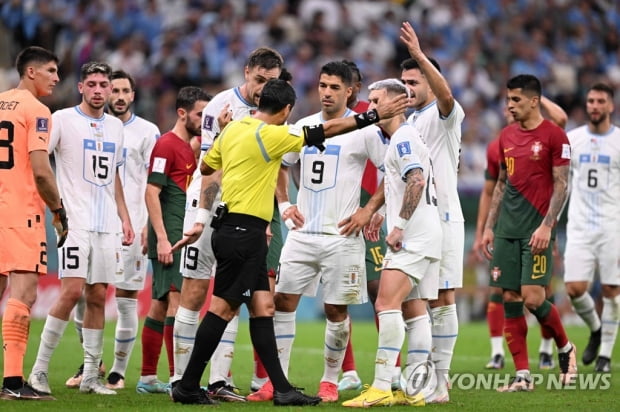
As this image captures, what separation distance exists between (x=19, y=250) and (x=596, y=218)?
6929 mm

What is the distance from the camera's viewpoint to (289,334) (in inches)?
384

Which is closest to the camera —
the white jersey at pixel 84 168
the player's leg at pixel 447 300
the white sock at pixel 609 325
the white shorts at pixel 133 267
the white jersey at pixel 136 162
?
the player's leg at pixel 447 300

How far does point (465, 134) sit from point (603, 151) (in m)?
10.5

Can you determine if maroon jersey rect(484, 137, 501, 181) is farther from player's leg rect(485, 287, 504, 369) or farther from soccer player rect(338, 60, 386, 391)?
soccer player rect(338, 60, 386, 391)

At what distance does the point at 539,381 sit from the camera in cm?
1132

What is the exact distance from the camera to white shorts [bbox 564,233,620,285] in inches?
508

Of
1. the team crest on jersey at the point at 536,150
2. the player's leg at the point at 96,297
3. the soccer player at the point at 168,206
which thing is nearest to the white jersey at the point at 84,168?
the player's leg at the point at 96,297

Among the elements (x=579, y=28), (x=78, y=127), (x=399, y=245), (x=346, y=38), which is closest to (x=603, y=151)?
(x=399, y=245)

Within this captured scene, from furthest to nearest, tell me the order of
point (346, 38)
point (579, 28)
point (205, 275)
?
1. point (579, 28)
2. point (346, 38)
3. point (205, 275)

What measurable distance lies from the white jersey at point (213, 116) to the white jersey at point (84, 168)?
2.53ft

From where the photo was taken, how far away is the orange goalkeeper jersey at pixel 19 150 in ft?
29.8

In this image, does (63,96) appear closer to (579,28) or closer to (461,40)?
(461,40)

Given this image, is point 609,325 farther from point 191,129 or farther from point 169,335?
point 191,129

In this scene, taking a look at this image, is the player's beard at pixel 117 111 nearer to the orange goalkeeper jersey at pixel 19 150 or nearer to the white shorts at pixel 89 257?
the white shorts at pixel 89 257
